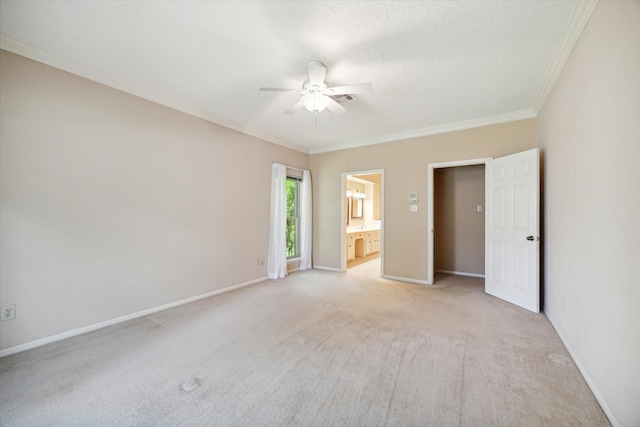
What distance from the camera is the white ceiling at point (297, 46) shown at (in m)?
1.79

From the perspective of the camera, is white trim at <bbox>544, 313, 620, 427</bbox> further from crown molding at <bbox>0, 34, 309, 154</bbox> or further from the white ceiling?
crown molding at <bbox>0, 34, 309, 154</bbox>

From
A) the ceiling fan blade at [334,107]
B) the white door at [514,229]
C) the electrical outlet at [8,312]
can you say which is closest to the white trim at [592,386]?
the white door at [514,229]

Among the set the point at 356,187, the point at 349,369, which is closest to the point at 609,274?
the point at 349,369

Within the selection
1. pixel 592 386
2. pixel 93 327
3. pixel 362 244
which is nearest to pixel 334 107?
pixel 592 386

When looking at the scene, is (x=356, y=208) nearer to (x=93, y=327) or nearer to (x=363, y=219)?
(x=363, y=219)

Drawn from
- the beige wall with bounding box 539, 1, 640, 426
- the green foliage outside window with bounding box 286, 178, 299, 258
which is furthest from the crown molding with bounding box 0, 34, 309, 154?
the beige wall with bounding box 539, 1, 640, 426

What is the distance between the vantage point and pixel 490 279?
12.0ft

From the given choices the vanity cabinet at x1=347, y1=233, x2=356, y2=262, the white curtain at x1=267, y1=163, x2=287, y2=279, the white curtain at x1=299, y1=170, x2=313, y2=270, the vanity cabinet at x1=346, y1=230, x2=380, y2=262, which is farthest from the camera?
the vanity cabinet at x1=346, y1=230, x2=380, y2=262

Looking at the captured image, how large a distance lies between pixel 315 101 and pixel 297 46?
0.53 metres

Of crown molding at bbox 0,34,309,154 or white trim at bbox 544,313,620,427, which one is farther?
crown molding at bbox 0,34,309,154

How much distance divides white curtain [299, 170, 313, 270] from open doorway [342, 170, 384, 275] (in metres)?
1.01

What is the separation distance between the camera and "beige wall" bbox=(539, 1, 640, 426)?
1.26m

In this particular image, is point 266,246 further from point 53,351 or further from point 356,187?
point 356,187

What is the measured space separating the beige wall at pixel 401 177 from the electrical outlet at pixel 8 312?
4.20m
